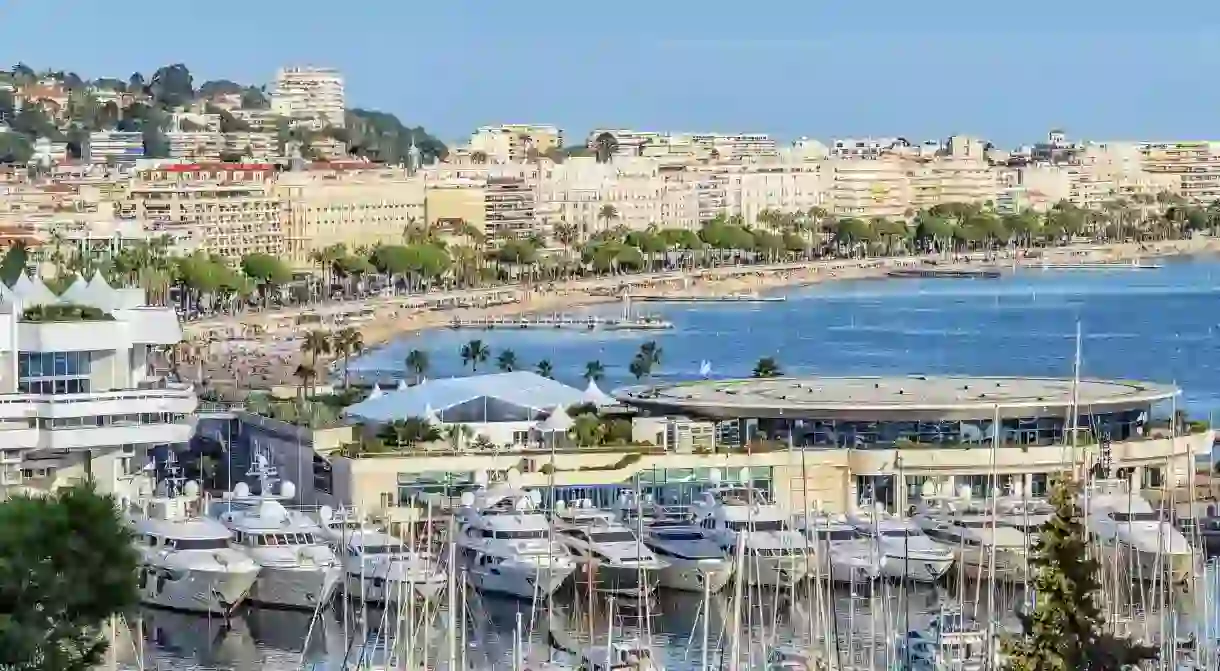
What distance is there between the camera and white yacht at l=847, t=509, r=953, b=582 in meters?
20.9

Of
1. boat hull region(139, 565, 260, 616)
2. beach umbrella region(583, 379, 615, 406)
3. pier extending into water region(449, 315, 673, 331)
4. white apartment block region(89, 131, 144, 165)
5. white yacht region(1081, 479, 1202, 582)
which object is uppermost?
white apartment block region(89, 131, 144, 165)

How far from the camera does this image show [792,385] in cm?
2831

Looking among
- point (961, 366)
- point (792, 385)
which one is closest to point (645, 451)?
point (792, 385)

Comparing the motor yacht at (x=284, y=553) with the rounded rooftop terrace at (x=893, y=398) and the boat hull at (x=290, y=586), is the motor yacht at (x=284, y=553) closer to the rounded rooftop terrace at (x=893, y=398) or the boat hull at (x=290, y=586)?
the boat hull at (x=290, y=586)

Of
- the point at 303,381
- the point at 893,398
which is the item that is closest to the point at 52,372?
the point at 893,398

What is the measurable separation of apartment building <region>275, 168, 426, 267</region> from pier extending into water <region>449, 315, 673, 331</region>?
48.9ft

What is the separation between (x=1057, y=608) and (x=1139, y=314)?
63.9 meters

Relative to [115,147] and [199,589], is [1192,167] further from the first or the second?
[199,589]

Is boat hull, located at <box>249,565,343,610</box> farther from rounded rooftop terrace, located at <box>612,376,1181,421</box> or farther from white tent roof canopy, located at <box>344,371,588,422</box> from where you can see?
rounded rooftop terrace, located at <box>612,376,1181,421</box>

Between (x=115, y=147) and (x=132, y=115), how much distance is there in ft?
32.8

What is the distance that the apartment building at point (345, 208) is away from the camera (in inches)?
3265

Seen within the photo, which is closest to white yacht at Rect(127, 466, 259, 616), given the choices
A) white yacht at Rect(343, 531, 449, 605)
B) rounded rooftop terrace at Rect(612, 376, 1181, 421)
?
white yacht at Rect(343, 531, 449, 605)

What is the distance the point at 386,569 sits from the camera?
19312 millimetres

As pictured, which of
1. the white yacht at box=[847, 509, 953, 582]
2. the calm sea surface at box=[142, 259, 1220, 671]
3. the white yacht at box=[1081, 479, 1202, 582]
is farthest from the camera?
A: the white yacht at box=[847, 509, 953, 582]
